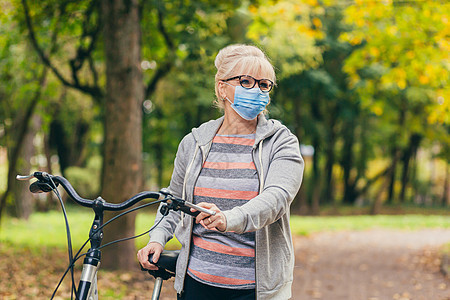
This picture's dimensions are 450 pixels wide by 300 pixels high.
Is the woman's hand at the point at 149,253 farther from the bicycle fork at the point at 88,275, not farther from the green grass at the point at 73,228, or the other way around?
the green grass at the point at 73,228

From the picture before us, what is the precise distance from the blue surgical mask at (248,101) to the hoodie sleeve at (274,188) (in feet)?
0.60

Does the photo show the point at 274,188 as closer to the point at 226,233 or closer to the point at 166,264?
the point at 226,233

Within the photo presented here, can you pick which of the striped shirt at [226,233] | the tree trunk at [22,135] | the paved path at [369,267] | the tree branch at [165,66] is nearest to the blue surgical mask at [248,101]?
the striped shirt at [226,233]

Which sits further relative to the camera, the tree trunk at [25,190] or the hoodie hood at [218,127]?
the tree trunk at [25,190]

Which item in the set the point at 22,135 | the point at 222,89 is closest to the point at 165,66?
the point at 22,135

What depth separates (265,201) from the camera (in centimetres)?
208

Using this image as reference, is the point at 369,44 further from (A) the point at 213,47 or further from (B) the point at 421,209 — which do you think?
(B) the point at 421,209

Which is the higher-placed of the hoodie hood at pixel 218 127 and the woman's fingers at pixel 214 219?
the hoodie hood at pixel 218 127

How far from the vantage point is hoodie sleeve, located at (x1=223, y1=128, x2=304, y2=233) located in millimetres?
2008

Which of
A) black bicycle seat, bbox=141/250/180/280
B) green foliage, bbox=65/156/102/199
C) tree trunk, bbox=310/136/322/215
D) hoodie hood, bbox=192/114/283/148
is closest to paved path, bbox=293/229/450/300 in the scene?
black bicycle seat, bbox=141/250/180/280

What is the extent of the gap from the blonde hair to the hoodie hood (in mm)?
211

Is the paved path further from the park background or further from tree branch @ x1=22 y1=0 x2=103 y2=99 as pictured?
tree branch @ x1=22 y1=0 x2=103 y2=99

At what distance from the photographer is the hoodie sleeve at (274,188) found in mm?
2008

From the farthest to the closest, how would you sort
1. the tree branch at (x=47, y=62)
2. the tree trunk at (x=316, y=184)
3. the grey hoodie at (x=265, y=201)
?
the tree trunk at (x=316, y=184), the tree branch at (x=47, y=62), the grey hoodie at (x=265, y=201)
